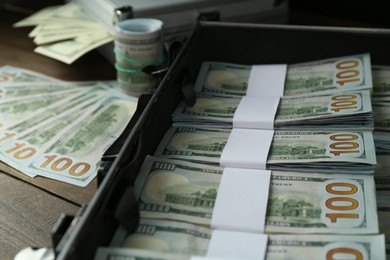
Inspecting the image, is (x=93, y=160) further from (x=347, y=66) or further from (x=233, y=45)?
(x=347, y=66)

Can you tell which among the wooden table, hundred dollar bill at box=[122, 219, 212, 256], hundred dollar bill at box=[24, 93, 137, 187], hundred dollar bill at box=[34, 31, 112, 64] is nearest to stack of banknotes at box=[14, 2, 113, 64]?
hundred dollar bill at box=[34, 31, 112, 64]

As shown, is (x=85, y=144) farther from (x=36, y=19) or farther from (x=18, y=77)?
(x=36, y=19)

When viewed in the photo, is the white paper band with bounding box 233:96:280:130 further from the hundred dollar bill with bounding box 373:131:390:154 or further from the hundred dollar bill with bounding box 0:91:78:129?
the hundred dollar bill with bounding box 0:91:78:129

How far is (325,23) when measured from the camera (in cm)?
134

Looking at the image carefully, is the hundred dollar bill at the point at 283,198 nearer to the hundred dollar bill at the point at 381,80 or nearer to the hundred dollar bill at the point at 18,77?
the hundred dollar bill at the point at 381,80

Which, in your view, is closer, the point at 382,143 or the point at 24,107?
the point at 382,143

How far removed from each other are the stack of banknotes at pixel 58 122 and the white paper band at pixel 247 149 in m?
0.21

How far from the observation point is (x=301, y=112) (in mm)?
891

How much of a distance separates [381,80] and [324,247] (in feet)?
1.47

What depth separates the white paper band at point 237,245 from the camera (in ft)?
2.06

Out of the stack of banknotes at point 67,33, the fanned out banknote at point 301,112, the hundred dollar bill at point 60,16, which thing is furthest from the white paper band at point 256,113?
the hundred dollar bill at point 60,16

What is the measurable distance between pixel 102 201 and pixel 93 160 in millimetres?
295

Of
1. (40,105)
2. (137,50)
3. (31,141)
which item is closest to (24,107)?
(40,105)

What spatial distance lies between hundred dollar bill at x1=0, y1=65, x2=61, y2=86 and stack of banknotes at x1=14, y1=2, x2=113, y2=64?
47mm
